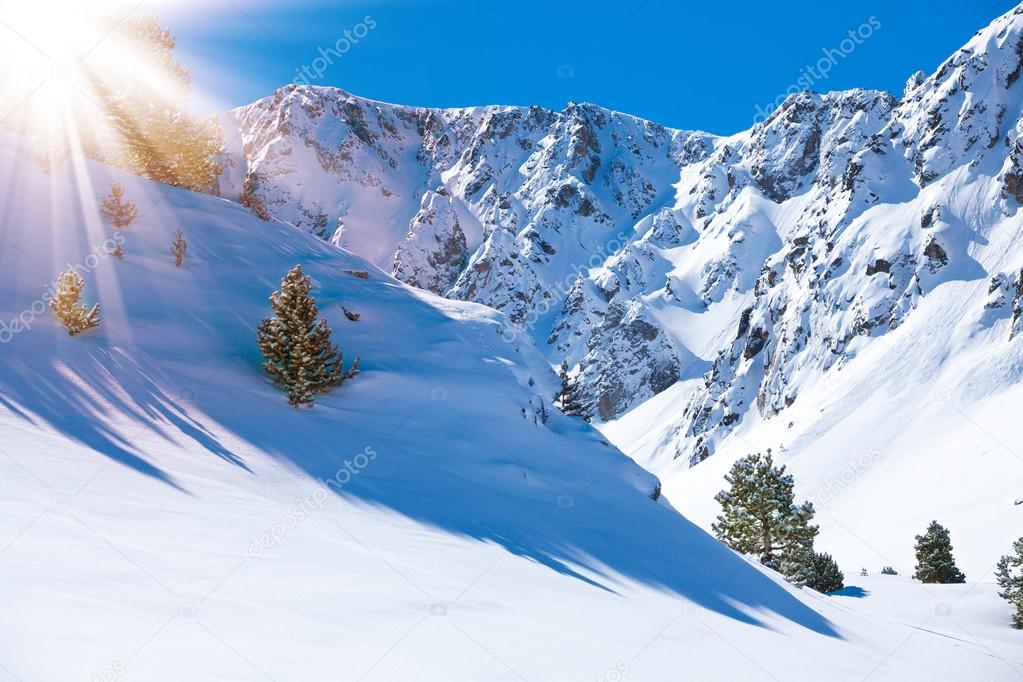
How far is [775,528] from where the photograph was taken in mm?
25719

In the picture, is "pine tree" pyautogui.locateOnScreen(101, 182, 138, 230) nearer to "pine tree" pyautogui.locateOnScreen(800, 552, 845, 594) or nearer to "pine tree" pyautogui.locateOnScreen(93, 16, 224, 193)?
"pine tree" pyautogui.locateOnScreen(93, 16, 224, 193)

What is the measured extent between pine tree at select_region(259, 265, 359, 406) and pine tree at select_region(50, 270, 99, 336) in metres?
2.88

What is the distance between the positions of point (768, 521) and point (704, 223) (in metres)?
144

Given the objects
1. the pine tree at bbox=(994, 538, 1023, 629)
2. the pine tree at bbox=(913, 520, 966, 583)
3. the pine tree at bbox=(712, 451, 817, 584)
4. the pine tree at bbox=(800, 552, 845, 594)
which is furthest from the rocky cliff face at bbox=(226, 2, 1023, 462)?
the pine tree at bbox=(800, 552, 845, 594)

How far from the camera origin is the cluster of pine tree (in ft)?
83.2

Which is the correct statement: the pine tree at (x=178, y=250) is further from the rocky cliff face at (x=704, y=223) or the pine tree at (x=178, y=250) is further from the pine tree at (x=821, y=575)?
the rocky cliff face at (x=704, y=223)

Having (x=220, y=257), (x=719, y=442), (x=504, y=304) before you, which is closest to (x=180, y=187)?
(x=220, y=257)

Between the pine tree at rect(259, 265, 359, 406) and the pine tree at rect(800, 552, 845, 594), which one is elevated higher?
the pine tree at rect(800, 552, 845, 594)

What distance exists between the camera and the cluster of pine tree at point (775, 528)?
25359mm

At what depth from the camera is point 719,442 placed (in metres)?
89.2

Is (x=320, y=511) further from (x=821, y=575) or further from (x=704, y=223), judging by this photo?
(x=704, y=223)

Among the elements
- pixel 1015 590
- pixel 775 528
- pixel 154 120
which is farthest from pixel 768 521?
pixel 154 120

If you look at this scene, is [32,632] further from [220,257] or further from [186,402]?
[220,257]

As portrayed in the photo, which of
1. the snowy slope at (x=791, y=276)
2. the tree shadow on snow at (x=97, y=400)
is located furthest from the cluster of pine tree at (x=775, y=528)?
the tree shadow on snow at (x=97, y=400)
